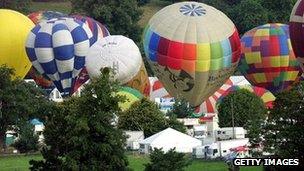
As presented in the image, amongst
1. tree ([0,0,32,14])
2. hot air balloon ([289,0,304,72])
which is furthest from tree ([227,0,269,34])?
hot air balloon ([289,0,304,72])

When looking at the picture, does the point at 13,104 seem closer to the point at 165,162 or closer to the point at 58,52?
the point at 58,52

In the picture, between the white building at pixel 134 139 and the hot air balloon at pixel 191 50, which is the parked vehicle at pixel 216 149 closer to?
the white building at pixel 134 139

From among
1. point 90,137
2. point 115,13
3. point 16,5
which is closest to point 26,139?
point 90,137

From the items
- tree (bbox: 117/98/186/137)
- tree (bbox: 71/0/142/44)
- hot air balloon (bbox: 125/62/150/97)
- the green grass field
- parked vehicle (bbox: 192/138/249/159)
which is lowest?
the green grass field

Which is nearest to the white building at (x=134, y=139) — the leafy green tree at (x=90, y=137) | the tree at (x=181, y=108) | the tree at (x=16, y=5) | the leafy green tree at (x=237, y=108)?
the leafy green tree at (x=237, y=108)

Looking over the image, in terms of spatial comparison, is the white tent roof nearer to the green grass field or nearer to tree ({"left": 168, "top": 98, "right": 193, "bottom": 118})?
the green grass field
